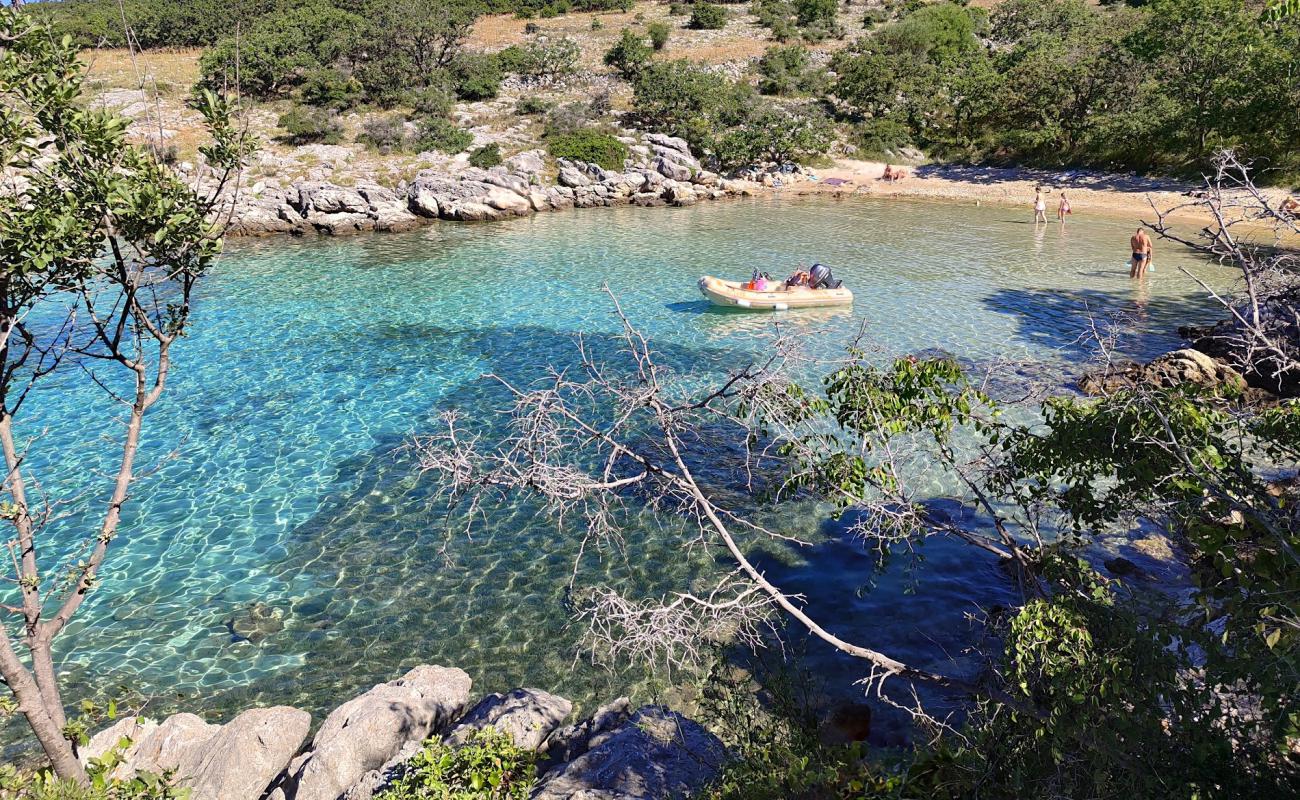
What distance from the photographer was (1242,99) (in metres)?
33.0

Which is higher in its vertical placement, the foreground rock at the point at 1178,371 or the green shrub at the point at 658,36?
the green shrub at the point at 658,36

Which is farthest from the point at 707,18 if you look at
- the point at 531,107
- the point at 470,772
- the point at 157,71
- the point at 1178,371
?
the point at 470,772

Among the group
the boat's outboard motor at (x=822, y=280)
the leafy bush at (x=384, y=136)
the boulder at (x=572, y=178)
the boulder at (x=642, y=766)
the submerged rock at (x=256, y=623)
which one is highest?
the leafy bush at (x=384, y=136)

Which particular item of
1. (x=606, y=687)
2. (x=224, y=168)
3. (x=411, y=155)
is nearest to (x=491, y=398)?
(x=606, y=687)

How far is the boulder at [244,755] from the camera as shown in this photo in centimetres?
666

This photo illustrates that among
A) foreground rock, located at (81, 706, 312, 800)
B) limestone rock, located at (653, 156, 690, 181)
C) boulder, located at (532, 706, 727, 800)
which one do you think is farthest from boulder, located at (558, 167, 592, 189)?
boulder, located at (532, 706, 727, 800)

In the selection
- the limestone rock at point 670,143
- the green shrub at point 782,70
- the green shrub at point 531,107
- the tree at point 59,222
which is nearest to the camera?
the tree at point 59,222

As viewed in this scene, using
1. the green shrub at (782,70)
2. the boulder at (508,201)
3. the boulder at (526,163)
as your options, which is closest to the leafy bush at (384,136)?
the boulder at (526,163)

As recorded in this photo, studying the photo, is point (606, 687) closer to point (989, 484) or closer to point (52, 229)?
point (989, 484)

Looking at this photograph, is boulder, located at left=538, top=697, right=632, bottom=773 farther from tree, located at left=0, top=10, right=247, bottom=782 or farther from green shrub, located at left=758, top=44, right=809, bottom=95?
green shrub, located at left=758, top=44, right=809, bottom=95

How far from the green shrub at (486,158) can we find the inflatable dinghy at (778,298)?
26.5 metres

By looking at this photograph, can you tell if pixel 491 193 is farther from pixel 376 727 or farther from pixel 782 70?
pixel 376 727

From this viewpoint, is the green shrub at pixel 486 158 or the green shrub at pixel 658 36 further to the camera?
the green shrub at pixel 658 36

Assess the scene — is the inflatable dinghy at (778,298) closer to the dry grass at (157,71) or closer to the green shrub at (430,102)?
the green shrub at (430,102)
